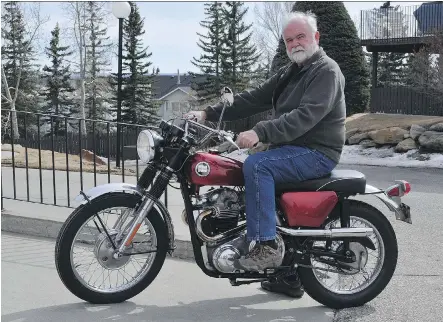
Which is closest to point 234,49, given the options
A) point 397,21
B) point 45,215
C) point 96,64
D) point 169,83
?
point 96,64

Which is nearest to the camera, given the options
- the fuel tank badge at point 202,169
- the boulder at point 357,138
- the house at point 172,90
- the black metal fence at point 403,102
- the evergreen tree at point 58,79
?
the fuel tank badge at point 202,169

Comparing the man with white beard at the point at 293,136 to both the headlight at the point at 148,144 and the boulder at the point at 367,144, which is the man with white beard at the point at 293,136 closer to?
the headlight at the point at 148,144

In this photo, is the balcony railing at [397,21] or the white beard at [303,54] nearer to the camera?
the white beard at [303,54]

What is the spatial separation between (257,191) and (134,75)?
3953cm

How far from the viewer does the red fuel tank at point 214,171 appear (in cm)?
351

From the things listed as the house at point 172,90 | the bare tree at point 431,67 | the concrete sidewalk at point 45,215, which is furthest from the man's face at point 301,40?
the house at point 172,90

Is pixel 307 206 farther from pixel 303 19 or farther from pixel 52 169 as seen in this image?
pixel 52 169

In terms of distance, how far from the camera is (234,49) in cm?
4325

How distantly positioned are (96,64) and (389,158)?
36.1m

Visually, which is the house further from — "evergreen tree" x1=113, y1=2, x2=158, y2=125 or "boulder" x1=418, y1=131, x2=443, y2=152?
"boulder" x1=418, y1=131, x2=443, y2=152

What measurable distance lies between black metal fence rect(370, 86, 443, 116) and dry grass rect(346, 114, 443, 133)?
58.7 inches

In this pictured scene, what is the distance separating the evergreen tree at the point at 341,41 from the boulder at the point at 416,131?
11.4 ft

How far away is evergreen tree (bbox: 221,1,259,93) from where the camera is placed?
42906 millimetres

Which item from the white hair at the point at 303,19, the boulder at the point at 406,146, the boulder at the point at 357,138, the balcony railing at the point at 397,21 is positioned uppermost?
the balcony railing at the point at 397,21
